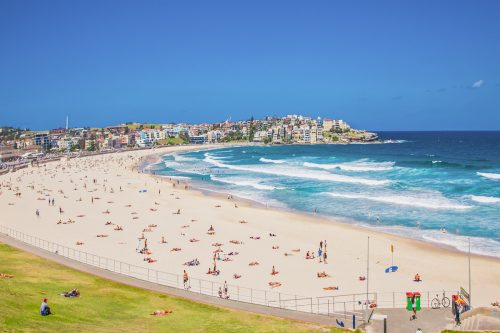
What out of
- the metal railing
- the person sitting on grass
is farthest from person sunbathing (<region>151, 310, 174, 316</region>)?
the metal railing

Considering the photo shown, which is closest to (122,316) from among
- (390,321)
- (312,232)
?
(390,321)

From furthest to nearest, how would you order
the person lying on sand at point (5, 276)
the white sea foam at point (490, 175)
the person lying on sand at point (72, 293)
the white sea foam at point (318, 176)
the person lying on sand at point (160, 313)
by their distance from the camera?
the white sea foam at point (318, 176)
the white sea foam at point (490, 175)
the person lying on sand at point (5, 276)
the person lying on sand at point (72, 293)
the person lying on sand at point (160, 313)

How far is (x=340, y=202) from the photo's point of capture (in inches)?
1809

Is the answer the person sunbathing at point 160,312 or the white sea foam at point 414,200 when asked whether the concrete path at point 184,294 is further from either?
the white sea foam at point 414,200

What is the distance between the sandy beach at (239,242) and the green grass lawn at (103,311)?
20.2 ft

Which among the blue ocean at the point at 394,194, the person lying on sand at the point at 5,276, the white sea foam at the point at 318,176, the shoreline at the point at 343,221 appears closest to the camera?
the person lying on sand at the point at 5,276

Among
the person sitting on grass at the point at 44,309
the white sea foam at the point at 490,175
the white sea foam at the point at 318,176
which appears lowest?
the person sitting on grass at the point at 44,309

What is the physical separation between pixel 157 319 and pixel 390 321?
7.88m

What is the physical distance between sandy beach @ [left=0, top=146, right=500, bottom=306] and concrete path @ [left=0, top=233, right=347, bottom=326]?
455cm

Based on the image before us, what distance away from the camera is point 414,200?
44.9 metres

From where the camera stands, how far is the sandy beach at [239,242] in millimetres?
23359

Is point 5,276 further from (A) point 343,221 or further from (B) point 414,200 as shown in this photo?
(B) point 414,200

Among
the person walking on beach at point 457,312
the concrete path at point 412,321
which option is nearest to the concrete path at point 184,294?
the concrete path at point 412,321

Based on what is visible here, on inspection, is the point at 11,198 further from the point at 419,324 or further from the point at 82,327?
the point at 419,324
